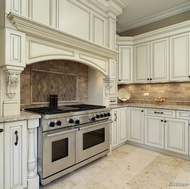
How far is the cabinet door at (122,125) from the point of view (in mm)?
3496

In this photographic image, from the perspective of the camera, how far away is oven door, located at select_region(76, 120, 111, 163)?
2.41 m

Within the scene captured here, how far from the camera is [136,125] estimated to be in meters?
3.58

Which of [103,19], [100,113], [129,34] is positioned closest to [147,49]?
[129,34]

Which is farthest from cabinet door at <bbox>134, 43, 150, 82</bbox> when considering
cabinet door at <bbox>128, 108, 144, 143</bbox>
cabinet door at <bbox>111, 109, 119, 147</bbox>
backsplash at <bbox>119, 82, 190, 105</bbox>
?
cabinet door at <bbox>111, 109, 119, 147</bbox>

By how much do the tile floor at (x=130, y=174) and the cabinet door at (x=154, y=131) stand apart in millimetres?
282

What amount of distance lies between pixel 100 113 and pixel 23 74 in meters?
1.47

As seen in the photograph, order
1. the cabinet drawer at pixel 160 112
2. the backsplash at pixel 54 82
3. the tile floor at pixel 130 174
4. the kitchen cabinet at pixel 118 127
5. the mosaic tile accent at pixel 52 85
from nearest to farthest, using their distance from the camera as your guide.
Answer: the tile floor at pixel 130 174 → the backsplash at pixel 54 82 → the mosaic tile accent at pixel 52 85 → the cabinet drawer at pixel 160 112 → the kitchen cabinet at pixel 118 127

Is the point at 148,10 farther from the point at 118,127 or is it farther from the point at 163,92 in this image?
the point at 118,127

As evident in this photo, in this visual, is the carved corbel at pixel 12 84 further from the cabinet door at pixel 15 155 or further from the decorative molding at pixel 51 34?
the decorative molding at pixel 51 34

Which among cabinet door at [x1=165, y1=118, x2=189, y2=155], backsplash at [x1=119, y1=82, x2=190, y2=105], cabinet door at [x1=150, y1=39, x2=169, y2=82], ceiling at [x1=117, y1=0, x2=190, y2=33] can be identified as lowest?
cabinet door at [x1=165, y1=118, x2=189, y2=155]

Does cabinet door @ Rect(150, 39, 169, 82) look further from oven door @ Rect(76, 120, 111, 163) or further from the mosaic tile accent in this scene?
the mosaic tile accent

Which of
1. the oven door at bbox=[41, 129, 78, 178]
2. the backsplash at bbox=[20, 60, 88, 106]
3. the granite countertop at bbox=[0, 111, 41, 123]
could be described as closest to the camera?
the granite countertop at bbox=[0, 111, 41, 123]

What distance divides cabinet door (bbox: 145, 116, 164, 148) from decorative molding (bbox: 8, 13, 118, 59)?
181cm

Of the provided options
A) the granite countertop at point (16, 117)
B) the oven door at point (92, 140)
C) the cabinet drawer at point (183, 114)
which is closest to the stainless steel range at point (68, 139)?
the oven door at point (92, 140)
